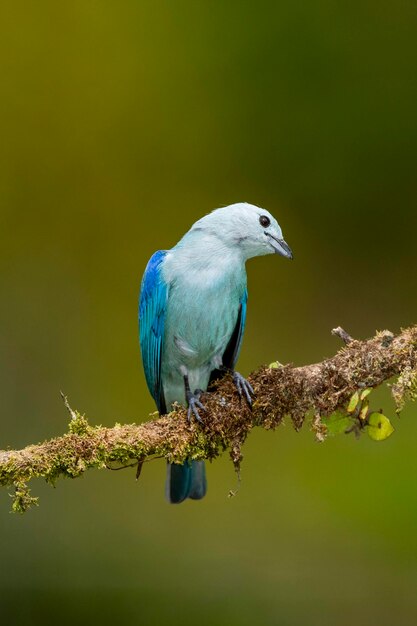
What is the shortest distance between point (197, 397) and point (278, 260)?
3254 mm

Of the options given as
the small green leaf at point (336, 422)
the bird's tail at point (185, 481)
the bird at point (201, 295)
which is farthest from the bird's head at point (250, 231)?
the bird's tail at point (185, 481)

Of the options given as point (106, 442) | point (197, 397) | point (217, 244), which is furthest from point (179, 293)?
point (106, 442)

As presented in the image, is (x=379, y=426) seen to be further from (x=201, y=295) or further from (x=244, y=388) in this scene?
(x=201, y=295)

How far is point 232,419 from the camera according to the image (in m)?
3.85

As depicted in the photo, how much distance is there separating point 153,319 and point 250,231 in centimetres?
59

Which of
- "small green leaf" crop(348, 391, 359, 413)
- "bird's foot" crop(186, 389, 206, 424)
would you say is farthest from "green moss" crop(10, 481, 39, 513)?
"small green leaf" crop(348, 391, 359, 413)

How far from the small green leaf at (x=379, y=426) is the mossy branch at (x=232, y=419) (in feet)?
0.41

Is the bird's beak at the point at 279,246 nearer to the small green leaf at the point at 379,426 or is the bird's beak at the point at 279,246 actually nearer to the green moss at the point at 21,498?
the small green leaf at the point at 379,426

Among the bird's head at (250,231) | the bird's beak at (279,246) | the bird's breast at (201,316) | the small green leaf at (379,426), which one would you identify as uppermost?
the bird's head at (250,231)

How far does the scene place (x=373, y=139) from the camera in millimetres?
7137

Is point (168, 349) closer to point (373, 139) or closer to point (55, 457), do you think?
point (55, 457)

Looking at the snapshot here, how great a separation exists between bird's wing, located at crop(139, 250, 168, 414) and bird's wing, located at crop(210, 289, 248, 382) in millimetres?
281

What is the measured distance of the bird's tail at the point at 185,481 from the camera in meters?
4.52

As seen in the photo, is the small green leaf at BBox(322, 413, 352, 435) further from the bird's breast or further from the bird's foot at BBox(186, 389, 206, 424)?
the bird's breast
